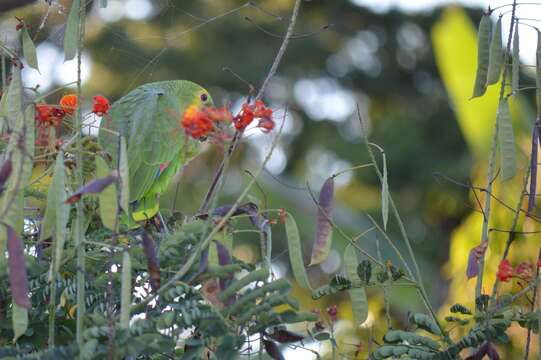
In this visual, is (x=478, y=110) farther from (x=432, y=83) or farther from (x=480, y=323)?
(x=432, y=83)

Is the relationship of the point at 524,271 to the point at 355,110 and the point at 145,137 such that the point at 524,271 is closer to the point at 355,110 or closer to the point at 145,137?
the point at 145,137

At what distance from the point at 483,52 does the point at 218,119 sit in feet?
1.98

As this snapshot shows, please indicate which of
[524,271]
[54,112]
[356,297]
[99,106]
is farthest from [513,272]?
[54,112]

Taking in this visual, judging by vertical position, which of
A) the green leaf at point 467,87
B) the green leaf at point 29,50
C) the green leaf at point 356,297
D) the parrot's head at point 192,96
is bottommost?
the green leaf at point 356,297

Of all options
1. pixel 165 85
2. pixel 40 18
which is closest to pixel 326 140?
pixel 165 85

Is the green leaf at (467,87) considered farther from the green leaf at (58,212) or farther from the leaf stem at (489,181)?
the green leaf at (58,212)

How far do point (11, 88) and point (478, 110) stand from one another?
438 cm

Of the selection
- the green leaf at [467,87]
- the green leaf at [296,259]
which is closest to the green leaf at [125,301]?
the green leaf at [296,259]

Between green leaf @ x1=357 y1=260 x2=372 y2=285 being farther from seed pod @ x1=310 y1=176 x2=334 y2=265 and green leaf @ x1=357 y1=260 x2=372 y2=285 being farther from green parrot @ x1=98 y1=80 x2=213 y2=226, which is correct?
green parrot @ x1=98 y1=80 x2=213 y2=226

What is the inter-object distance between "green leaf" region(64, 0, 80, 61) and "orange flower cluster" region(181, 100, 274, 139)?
339mm

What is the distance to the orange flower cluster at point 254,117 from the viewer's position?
153cm

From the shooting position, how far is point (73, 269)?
177 centimetres

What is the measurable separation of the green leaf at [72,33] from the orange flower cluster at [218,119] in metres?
0.34

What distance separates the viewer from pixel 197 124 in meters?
1.51
